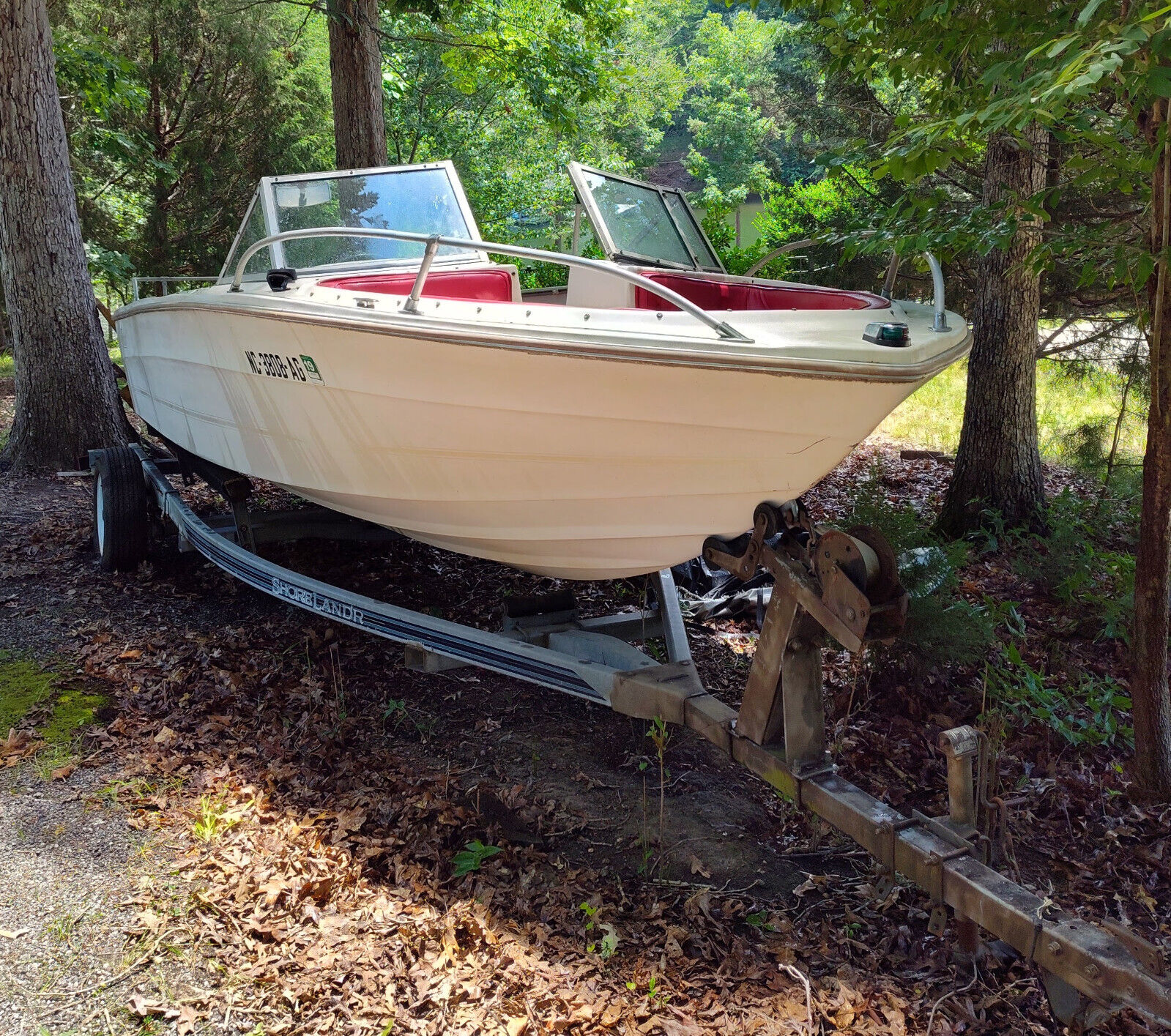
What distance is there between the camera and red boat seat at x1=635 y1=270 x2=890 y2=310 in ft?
12.3

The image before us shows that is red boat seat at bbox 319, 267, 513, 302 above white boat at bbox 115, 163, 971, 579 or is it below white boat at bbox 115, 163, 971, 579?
above

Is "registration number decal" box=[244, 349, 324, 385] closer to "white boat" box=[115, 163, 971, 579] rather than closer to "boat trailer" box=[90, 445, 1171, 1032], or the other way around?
"white boat" box=[115, 163, 971, 579]

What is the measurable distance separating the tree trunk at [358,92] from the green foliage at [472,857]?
6.59 metres

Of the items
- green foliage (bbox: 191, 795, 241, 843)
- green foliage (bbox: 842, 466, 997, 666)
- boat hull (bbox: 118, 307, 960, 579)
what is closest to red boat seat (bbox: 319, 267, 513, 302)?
boat hull (bbox: 118, 307, 960, 579)

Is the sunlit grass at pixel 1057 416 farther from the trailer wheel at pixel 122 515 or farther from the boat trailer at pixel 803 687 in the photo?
the trailer wheel at pixel 122 515

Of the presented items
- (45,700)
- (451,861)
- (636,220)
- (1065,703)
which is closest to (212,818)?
(451,861)

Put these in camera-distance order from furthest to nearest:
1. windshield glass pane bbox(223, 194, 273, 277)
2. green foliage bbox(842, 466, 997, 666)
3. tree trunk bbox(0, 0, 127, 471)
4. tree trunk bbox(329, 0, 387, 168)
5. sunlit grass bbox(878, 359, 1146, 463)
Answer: tree trunk bbox(329, 0, 387, 168), tree trunk bbox(0, 0, 127, 471), sunlit grass bbox(878, 359, 1146, 463), windshield glass pane bbox(223, 194, 273, 277), green foliage bbox(842, 466, 997, 666)

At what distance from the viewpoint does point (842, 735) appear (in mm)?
3820

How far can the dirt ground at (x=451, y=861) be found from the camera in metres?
2.41

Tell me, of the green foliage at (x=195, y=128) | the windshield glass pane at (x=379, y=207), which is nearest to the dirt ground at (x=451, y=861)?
the windshield glass pane at (x=379, y=207)

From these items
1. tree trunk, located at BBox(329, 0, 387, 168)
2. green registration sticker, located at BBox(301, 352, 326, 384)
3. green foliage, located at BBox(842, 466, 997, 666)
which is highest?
tree trunk, located at BBox(329, 0, 387, 168)

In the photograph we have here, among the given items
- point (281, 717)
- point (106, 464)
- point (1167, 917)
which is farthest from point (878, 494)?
point (106, 464)

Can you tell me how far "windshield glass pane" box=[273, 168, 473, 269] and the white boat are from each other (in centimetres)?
2

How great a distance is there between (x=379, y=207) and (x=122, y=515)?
7.40 ft
